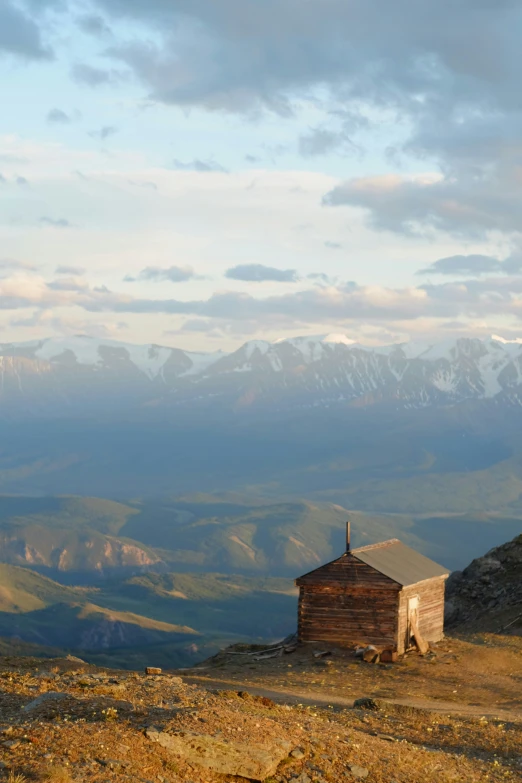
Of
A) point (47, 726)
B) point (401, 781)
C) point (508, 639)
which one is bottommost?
point (508, 639)

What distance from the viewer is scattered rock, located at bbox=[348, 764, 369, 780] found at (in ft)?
72.2

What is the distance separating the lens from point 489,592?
67562 millimetres

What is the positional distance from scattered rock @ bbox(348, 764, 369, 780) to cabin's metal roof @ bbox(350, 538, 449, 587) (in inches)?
1021

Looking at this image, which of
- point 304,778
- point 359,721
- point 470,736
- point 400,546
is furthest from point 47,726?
point 400,546

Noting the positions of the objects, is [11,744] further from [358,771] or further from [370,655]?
[370,655]

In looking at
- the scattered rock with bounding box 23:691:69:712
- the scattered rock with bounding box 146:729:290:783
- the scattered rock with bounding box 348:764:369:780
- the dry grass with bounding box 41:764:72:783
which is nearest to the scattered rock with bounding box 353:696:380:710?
the scattered rock with bounding box 348:764:369:780

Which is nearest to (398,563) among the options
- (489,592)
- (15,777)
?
(489,592)

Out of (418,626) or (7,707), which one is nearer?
(7,707)

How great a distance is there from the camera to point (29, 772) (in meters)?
18.4

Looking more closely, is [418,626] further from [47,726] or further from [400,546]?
[47,726]

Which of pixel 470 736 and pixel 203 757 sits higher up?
pixel 203 757

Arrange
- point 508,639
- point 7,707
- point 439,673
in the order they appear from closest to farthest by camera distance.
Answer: point 7,707, point 439,673, point 508,639

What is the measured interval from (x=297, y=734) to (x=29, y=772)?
25.0 ft

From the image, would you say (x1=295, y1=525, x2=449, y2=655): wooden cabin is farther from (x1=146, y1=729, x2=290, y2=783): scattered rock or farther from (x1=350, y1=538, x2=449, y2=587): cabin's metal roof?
(x1=146, y1=729, x2=290, y2=783): scattered rock
